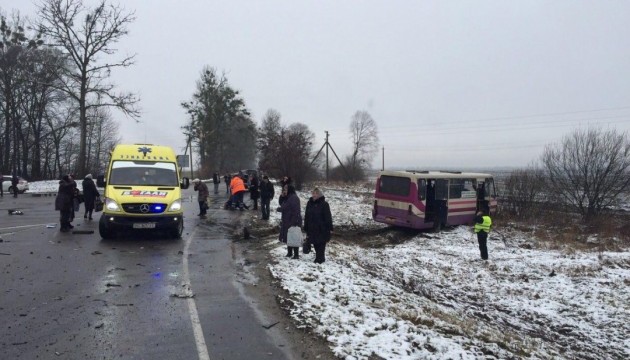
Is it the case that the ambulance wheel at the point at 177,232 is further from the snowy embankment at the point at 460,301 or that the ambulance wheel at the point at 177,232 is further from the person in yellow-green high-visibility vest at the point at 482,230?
the person in yellow-green high-visibility vest at the point at 482,230

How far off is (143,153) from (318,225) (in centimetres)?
667

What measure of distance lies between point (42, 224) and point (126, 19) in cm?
2840

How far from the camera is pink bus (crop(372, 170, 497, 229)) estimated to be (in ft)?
61.6

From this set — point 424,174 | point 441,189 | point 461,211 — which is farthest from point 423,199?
point 461,211

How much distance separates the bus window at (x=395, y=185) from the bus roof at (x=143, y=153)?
30.9 feet

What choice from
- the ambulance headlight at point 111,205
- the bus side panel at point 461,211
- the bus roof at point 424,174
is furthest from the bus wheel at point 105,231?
the bus side panel at point 461,211

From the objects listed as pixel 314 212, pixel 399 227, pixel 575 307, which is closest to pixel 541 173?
pixel 399 227

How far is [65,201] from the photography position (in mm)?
14078

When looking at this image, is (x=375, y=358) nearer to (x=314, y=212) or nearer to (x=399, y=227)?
(x=314, y=212)

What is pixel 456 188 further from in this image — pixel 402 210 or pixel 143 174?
pixel 143 174

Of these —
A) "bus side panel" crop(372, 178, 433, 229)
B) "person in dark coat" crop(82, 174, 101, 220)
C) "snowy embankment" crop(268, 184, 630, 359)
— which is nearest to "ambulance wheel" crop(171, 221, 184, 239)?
"snowy embankment" crop(268, 184, 630, 359)

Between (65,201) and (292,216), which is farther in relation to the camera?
(65,201)

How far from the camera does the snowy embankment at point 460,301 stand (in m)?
5.78

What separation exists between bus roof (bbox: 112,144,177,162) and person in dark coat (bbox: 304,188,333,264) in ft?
19.3
